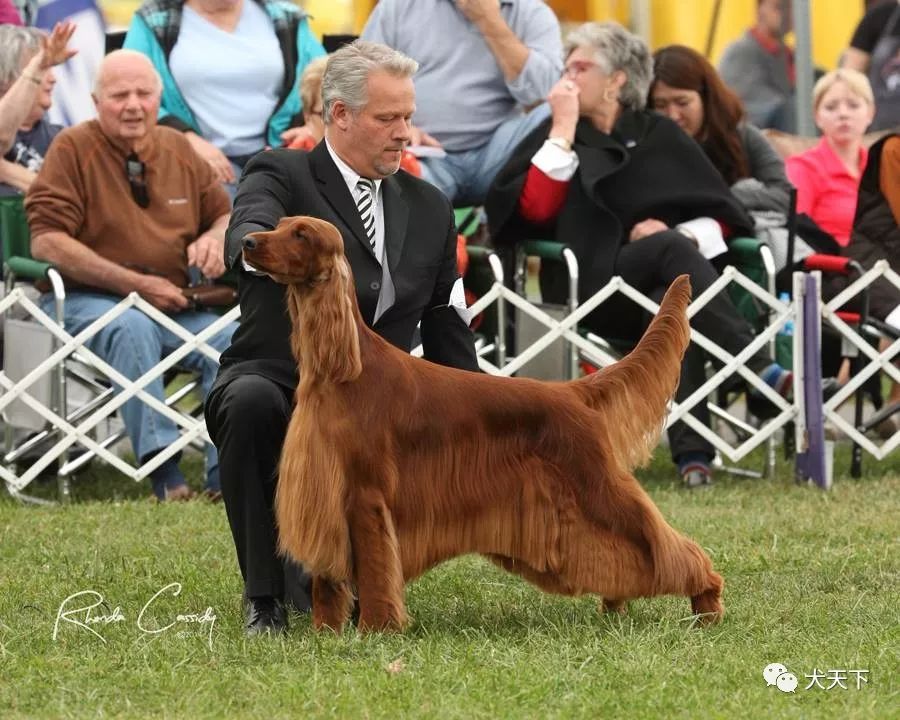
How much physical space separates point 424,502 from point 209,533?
1.83 metres

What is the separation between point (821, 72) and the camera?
10664 mm

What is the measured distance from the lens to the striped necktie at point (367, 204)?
4199 mm

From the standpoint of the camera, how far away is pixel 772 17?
1055 centimetres

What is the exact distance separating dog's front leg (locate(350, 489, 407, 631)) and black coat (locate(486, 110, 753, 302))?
299 centimetres

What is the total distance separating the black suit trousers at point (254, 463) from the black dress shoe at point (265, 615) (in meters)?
0.02

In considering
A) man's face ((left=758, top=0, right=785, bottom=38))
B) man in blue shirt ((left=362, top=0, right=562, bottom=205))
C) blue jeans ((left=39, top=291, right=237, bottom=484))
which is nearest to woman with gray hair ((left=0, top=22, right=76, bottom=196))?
blue jeans ((left=39, top=291, right=237, bottom=484))

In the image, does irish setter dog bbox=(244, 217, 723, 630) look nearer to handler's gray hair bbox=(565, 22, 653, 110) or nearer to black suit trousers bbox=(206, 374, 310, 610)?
black suit trousers bbox=(206, 374, 310, 610)

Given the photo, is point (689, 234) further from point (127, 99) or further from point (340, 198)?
point (340, 198)

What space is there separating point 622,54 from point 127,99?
6.65 feet

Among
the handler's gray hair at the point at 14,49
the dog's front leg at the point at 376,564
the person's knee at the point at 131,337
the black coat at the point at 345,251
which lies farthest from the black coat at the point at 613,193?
the dog's front leg at the point at 376,564

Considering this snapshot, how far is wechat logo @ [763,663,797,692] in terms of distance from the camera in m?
3.44

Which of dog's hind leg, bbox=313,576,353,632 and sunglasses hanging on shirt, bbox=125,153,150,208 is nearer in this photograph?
dog's hind leg, bbox=313,576,353,632

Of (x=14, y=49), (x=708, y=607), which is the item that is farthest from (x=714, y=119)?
(x=708, y=607)

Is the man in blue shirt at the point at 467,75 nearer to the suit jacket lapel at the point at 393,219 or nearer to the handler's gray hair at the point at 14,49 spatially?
the handler's gray hair at the point at 14,49
